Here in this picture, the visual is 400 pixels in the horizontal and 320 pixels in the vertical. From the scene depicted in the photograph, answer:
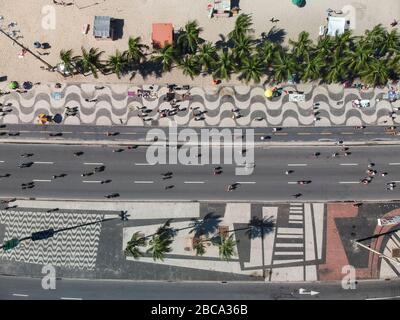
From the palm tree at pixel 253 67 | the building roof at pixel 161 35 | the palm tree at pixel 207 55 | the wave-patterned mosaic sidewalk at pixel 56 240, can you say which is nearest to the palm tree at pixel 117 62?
the building roof at pixel 161 35

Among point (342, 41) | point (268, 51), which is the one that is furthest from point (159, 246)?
point (342, 41)

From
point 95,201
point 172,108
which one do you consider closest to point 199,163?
point 172,108

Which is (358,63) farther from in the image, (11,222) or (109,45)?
(11,222)

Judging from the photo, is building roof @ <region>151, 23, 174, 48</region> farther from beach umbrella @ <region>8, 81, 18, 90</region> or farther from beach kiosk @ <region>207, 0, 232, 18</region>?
beach umbrella @ <region>8, 81, 18, 90</region>

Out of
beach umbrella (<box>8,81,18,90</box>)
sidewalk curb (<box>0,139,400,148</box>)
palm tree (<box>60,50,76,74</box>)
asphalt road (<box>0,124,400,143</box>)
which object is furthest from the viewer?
beach umbrella (<box>8,81,18,90</box>)

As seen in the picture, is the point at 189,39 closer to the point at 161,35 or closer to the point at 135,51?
the point at 161,35

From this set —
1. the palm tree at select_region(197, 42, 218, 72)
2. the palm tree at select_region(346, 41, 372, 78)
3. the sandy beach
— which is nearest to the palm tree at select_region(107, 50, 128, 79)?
the sandy beach
